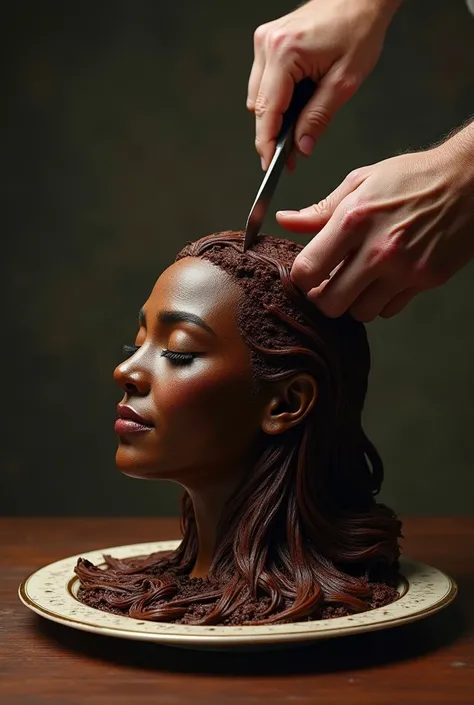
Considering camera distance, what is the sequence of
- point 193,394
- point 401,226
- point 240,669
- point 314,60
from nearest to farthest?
point 240,669, point 401,226, point 193,394, point 314,60

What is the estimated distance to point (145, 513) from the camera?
3.64 metres

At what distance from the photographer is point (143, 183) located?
358 centimetres

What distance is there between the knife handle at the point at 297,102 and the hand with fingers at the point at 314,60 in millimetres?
11

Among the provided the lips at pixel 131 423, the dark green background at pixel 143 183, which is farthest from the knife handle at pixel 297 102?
the dark green background at pixel 143 183

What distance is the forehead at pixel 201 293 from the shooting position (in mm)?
1820

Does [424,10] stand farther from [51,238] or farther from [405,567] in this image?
[405,567]

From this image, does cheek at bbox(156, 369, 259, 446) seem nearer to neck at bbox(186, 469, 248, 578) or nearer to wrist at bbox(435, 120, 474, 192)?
neck at bbox(186, 469, 248, 578)

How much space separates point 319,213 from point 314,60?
378 millimetres

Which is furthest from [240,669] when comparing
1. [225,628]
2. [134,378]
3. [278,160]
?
[278,160]

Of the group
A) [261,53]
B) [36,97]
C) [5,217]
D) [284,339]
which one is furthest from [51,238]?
[284,339]

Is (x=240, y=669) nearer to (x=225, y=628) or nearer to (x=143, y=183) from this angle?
(x=225, y=628)

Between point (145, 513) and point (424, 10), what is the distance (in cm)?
196

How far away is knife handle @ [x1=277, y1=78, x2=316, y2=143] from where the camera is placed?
6.46ft

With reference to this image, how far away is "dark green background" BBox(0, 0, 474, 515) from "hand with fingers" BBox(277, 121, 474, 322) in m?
1.86
